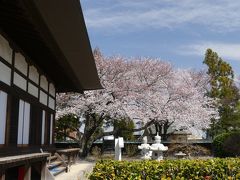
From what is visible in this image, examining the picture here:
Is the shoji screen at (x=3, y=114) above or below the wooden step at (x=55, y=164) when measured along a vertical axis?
above

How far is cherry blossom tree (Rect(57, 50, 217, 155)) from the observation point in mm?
28688

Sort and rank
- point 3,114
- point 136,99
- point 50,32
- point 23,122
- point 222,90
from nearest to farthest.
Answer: point 50,32 < point 3,114 < point 23,122 < point 136,99 < point 222,90

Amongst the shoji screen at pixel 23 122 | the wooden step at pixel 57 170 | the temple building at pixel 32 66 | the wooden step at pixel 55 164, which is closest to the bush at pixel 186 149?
the temple building at pixel 32 66

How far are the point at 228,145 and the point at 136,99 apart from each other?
7.57 m

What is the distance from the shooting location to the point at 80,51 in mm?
A: 10609

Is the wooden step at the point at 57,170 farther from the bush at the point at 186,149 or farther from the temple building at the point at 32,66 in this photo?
the bush at the point at 186,149

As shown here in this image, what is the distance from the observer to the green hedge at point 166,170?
26.3 ft

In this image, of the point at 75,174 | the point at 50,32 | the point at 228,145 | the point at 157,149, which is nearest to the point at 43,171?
the point at 75,174

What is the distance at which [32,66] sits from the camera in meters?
12.7

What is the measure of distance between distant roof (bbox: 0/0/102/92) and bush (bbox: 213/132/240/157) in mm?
13761

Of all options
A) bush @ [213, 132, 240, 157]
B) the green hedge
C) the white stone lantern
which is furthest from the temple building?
bush @ [213, 132, 240, 157]

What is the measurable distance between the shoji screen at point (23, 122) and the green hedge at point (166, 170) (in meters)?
3.89

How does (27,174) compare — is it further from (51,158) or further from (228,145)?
(228,145)

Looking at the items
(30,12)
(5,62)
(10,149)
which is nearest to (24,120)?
(10,149)
